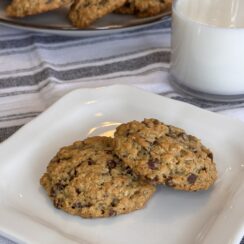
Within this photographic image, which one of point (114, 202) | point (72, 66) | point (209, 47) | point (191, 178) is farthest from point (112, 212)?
point (72, 66)

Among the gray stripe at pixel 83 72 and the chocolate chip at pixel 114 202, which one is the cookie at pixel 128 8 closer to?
the gray stripe at pixel 83 72

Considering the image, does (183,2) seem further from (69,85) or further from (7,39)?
(7,39)

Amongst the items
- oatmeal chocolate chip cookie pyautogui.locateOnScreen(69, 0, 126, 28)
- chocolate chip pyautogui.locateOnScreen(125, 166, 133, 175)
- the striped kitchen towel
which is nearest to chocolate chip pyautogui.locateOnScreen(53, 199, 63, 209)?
chocolate chip pyautogui.locateOnScreen(125, 166, 133, 175)

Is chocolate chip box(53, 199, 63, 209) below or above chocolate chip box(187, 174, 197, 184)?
below

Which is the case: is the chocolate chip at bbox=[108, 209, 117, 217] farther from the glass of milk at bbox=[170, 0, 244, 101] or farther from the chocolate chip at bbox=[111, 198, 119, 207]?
the glass of milk at bbox=[170, 0, 244, 101]

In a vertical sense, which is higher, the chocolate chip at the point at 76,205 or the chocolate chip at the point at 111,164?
the chocolate chip at the point at 111,164

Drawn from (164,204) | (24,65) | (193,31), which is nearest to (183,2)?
(193,31)

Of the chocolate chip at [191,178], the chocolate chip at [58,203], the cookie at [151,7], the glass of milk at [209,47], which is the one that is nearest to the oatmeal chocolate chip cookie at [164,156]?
the chocolate chip at [191,178]
